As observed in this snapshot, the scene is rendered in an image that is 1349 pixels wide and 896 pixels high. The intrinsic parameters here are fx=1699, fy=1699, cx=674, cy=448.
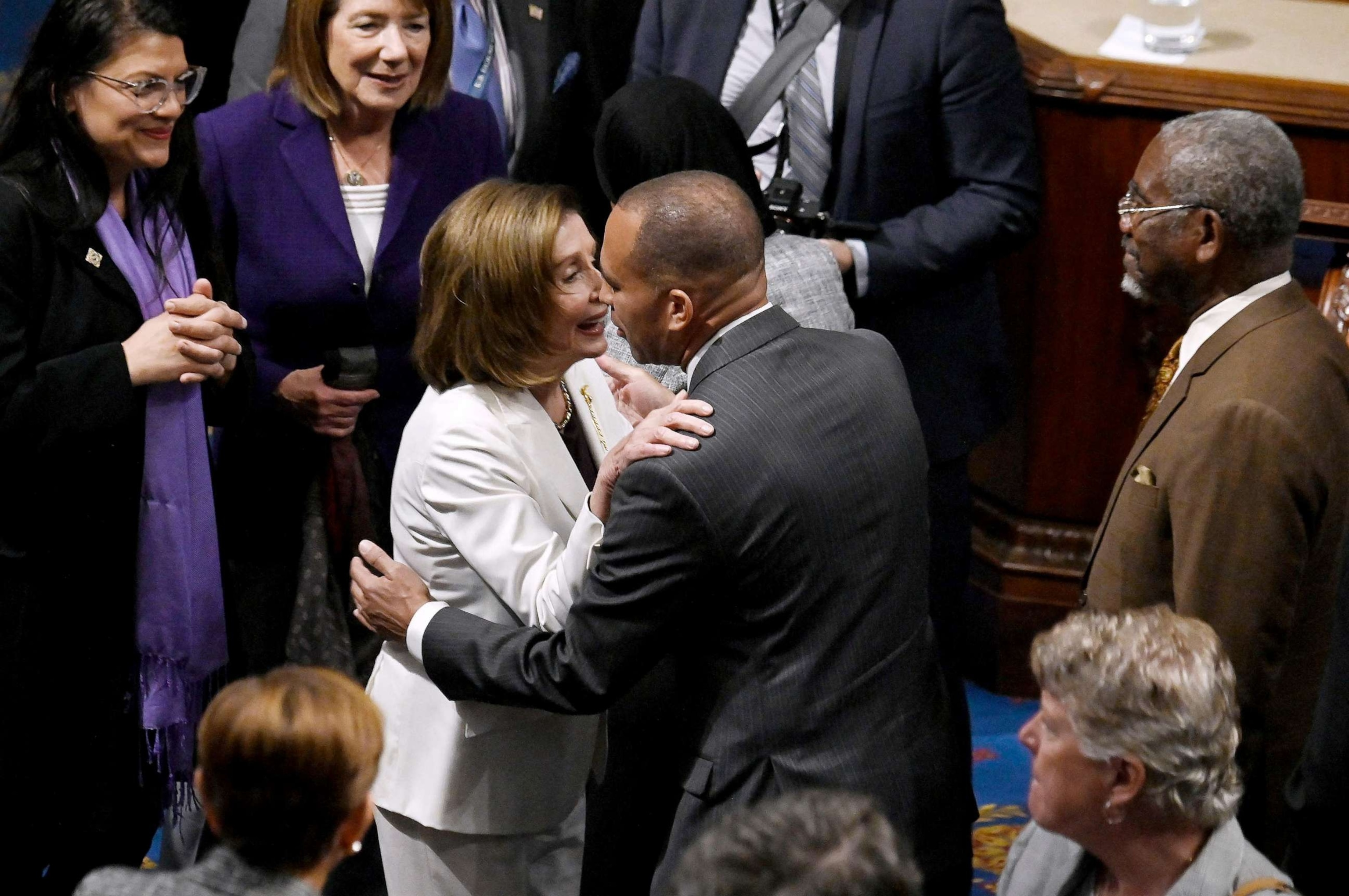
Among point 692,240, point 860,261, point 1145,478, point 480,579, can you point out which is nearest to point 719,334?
point 692,240

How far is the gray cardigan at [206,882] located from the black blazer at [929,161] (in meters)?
2.10

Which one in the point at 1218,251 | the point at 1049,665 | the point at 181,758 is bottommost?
the point at 181,758

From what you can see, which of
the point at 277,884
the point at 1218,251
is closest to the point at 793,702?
the point at 277,884

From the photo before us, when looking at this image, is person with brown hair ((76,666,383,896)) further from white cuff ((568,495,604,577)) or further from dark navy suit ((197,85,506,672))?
dark navy suit ((197,85,506,672))

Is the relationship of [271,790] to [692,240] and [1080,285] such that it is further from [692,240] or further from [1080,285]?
[1080,285]

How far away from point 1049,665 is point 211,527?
5.38 feet

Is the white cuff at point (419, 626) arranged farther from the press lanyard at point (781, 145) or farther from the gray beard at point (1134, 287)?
the press lanyard at point (781, 145)

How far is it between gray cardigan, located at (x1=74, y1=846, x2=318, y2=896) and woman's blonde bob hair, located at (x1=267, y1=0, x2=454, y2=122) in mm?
1910

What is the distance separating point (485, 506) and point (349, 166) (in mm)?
1193

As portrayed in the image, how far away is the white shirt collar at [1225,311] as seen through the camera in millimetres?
2643

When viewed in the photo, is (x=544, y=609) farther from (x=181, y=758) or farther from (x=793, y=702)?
(x=181, y=758)

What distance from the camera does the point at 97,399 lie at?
279cm

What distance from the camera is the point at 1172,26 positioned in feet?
13.6

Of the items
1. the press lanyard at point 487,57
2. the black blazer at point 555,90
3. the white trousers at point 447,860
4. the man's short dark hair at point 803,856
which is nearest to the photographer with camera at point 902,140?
the black blazer at point 555,90
